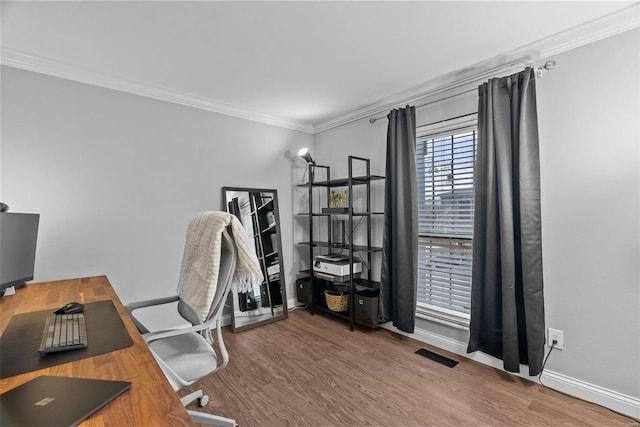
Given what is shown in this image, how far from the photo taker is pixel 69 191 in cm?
244

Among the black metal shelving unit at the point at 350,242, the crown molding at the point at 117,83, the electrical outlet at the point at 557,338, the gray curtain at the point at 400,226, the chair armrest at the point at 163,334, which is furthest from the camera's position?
the black metal shelving unit at the point at 350,242

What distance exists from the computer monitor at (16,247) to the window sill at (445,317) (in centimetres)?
299

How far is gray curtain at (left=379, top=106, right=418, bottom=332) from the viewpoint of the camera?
9.21 ft

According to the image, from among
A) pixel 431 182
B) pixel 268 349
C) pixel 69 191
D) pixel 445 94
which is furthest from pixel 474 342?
pixel 69 191

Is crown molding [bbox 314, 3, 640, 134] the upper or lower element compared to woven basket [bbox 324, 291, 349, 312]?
upper

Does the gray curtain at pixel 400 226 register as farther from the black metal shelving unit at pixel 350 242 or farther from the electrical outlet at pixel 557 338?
the electrical outlet at pixel 557 338

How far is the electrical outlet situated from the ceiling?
1.96 meters

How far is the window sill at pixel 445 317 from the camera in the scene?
2580 mm

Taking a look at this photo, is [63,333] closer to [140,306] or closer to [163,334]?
[163,334]

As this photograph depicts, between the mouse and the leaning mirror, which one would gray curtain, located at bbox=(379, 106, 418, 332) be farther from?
the mouse

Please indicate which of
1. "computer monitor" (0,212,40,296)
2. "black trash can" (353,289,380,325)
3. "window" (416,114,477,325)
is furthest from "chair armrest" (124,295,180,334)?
"window" (416,114,477,325)

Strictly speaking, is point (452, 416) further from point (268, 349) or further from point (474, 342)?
point (268, 349)

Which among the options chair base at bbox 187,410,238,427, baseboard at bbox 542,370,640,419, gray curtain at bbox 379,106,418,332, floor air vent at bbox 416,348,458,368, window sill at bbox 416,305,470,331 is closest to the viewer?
chair base at bbox 187,410,238,427

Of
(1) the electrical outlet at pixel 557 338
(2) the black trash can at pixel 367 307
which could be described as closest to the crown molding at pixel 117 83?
(2) the black trash can at pixel 367 307
